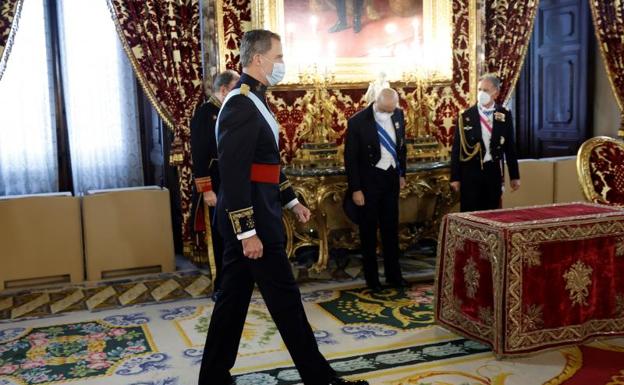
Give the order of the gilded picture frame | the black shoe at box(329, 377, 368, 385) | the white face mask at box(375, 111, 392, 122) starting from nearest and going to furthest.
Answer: the black shoe at box(329, 377, 368, 385) → the white face mask at box(375, 111, 392, 122) → the gilded picture frame

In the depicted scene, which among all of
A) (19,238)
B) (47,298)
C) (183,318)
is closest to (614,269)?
(183,318)

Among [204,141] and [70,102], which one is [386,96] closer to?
[204,141]

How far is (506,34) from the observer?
648 centimetres

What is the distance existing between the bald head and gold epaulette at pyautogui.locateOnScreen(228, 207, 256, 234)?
2271 mm

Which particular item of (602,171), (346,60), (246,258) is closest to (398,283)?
(602,171)

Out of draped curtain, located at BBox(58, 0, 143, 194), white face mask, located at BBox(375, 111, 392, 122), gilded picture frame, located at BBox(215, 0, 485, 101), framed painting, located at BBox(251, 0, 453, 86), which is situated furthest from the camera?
draped curtain, located at BBox(58, 0, 143, 194)

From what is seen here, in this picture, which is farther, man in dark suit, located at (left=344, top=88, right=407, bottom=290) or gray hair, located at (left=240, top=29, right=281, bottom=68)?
man in dark suit, located at (left=344, top=88, right=407, bottom=290)

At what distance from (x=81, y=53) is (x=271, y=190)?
400cm

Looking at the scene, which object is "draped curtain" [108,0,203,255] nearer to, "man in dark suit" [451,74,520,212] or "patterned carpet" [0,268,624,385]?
"patterned carpet" [0,268,624,385]

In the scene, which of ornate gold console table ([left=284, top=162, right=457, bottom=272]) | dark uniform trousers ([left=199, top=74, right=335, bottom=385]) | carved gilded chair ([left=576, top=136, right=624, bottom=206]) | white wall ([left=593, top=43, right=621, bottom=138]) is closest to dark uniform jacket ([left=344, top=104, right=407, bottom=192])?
ornate gold console table ([left=284, top=162, right=457, bottom=272])

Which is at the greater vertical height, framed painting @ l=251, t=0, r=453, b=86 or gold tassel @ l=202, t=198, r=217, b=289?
framed painting @ l=251, t=0, r=453, b=86

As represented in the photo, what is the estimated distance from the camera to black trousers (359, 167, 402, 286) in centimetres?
499

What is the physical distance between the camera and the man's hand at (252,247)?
2.89 m

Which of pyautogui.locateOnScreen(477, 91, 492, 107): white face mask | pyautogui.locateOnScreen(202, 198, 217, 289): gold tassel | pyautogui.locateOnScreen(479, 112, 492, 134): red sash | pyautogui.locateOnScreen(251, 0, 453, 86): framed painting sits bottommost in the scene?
pyautogui.locateOnScreen(202, 198, 217, 289): gold tassel
